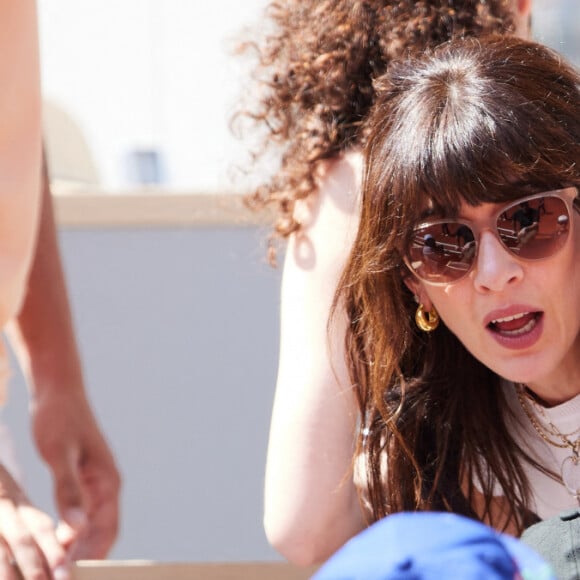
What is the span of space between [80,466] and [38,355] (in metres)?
0.24

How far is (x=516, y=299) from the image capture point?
1726 millimetres

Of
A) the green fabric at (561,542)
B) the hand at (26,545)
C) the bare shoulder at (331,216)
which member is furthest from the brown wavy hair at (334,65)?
the green fabric at (561,542)

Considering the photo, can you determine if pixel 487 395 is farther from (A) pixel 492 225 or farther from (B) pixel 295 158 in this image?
(B) pixel 295 158

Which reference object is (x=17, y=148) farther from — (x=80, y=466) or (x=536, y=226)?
(x=536, y=226)

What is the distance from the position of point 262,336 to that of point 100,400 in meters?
0.67

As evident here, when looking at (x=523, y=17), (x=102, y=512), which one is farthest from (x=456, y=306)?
(x=523, y=17)

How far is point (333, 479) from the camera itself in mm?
2090

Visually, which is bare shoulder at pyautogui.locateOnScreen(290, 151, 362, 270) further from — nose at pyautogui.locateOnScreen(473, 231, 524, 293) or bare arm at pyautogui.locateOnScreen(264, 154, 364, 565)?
nose at pyautogui.locateOnScreen(473, 231, 524, 293)

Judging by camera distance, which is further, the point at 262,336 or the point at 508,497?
the point at 262,336

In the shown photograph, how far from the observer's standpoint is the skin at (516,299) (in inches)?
67.2

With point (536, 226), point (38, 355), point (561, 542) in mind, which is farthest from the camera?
point (38, 355)

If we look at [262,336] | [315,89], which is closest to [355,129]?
[315,89]

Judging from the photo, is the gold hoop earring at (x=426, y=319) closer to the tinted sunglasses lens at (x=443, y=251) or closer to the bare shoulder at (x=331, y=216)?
the tinted sunglasses lens at (x=443, y=251)

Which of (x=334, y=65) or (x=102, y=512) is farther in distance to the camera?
(x=334, y=65)
